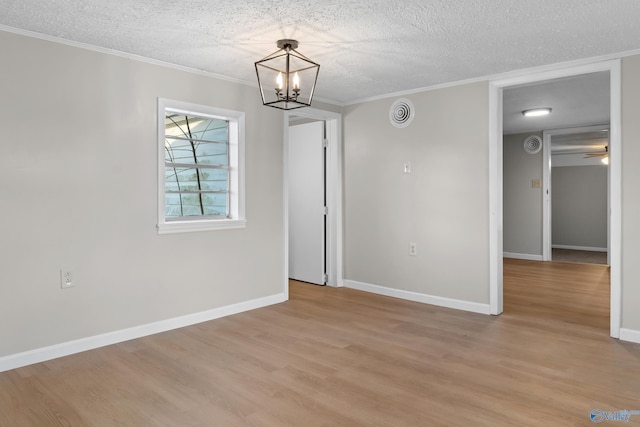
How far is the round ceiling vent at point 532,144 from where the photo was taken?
7.86 m

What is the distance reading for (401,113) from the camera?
189 inches

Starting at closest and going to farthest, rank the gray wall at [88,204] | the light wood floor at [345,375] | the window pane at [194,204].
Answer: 1. the light wood floor at [345,375]
2. the gray wall at [88,204]
3. the window pane at [194,204]

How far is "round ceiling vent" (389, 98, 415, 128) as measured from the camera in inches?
187

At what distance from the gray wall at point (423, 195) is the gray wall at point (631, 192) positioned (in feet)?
3.60

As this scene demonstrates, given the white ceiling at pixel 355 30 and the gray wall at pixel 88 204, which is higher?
the white ceiling at pixel 355 30

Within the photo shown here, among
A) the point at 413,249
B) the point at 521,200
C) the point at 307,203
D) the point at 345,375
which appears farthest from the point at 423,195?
the point at 521,200

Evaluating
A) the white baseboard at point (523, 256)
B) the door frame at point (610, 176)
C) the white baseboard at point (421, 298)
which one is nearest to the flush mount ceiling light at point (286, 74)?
the door frame at point (610, 176)

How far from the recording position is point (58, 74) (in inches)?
123

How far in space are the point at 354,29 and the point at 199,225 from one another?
2.12m

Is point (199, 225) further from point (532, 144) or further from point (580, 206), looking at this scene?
point (580, 206)

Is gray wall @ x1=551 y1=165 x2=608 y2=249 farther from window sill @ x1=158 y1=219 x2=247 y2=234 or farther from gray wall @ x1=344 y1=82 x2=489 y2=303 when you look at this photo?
window sill @ x1=158 y1=219 x2=247 y2=234

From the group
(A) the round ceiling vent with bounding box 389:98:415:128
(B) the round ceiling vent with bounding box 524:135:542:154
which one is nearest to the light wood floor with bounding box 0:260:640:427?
(A) the round ceiling vent with bounding box 389:98:415:128

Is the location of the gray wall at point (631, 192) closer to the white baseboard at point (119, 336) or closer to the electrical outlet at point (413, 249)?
the electrical outlet at point (413, 249)

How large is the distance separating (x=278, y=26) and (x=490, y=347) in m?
2.74
